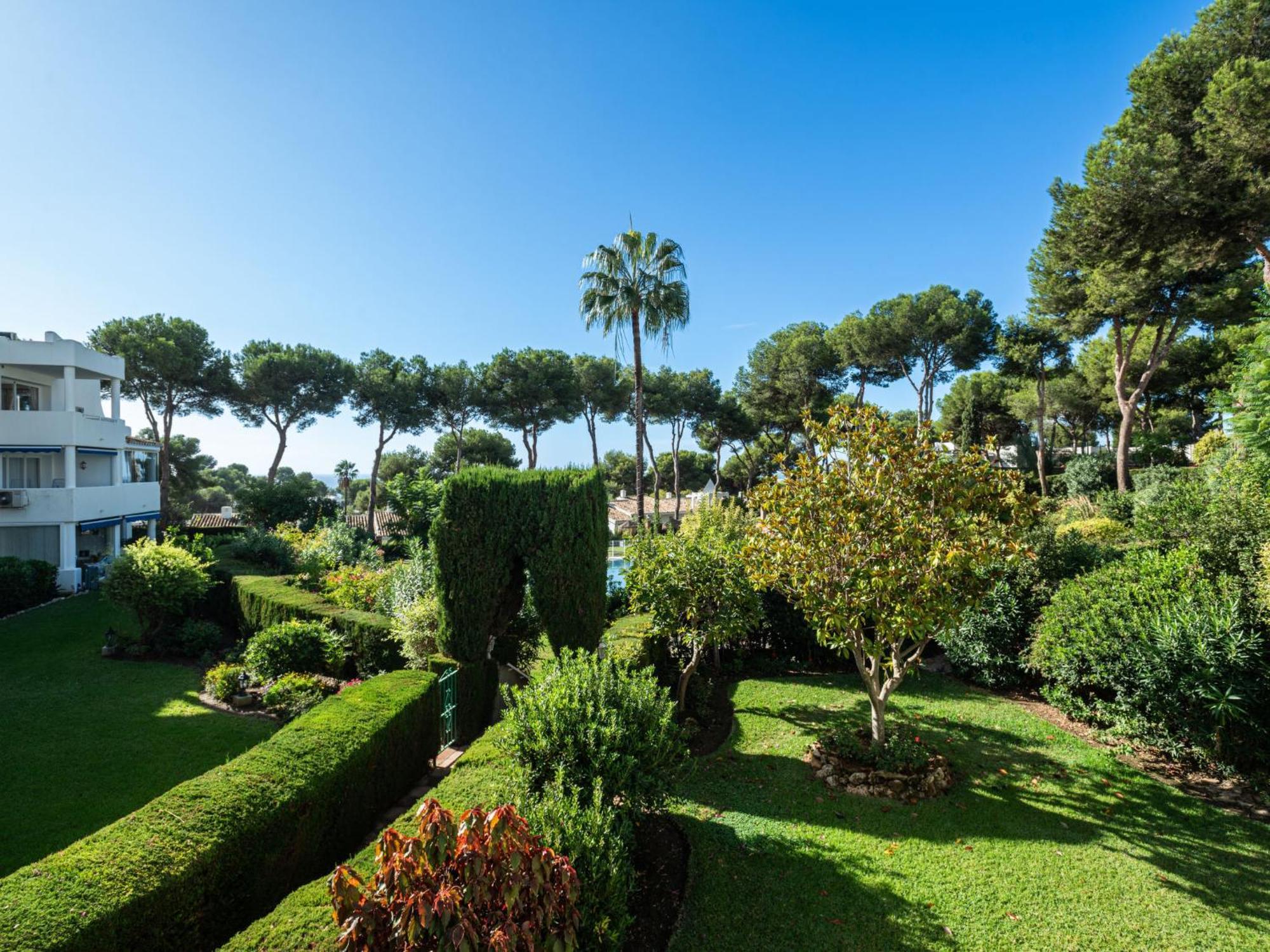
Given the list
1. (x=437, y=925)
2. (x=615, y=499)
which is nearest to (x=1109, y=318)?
(x=437, y=925)

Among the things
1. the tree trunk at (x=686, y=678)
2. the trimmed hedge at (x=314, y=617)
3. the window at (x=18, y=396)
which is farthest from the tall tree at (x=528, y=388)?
the tree trunk at (x=686, y=678)

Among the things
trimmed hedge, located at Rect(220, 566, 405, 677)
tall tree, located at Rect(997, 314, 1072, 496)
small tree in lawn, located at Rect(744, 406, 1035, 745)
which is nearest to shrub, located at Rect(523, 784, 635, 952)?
small tree in lawn, located at Rect(744, 406, 1035, 745)

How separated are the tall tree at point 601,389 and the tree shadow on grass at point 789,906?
3496 cm

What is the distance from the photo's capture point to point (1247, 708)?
22.8ft

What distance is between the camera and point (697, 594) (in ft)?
29.4

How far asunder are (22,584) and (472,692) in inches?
655

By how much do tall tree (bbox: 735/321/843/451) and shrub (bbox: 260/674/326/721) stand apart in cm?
2879

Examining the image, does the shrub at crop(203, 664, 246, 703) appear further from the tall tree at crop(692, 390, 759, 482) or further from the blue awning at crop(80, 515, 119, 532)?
the tall tree at crop(692, 390, 759, 482)

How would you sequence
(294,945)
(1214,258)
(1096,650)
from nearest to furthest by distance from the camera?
(294,945) → (1096,650) → (1214,258)

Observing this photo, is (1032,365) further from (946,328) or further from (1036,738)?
(1036,738)

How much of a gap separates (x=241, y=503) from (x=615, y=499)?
29.8 meters

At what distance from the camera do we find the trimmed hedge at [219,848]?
10.9 ft

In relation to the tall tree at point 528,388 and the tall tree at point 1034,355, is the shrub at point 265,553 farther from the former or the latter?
the tall tree at point 1034,355

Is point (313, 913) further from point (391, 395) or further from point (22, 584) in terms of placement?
point (391, 395)
